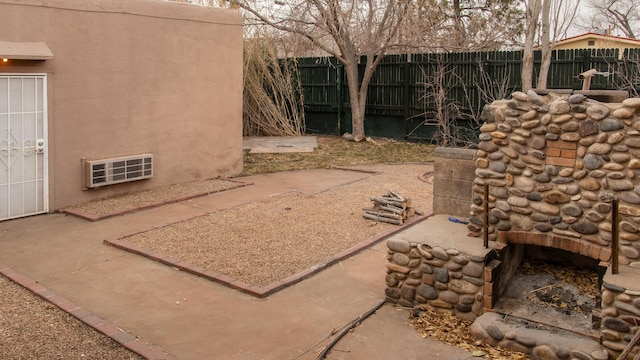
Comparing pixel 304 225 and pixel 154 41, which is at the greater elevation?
pixel 154 41

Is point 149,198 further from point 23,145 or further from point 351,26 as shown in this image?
point 351,26

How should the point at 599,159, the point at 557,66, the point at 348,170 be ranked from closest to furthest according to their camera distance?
the point at 599,159 < the point at 348,170 < the point at 557,66

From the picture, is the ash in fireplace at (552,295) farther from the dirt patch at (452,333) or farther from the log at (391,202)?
the log at (391,202)

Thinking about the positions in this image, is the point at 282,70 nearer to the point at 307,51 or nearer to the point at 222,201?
the point at 307,51

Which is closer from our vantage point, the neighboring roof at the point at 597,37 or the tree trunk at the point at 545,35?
the tree trunk at the point at 545,35

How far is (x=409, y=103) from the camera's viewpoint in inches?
597

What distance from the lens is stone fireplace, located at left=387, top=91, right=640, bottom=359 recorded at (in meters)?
4.68


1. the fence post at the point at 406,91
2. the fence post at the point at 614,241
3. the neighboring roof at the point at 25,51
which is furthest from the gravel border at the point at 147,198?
the fence post at the point at 614,241

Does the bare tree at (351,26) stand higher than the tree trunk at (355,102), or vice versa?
the bare tree at (351,26)

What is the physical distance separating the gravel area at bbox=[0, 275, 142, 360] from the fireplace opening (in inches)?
129

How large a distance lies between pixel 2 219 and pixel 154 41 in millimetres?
3515

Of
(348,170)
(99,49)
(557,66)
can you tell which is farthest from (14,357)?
(557,66)

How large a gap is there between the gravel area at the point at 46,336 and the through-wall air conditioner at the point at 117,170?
3509mm

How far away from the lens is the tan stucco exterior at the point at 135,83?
836 centimetres
